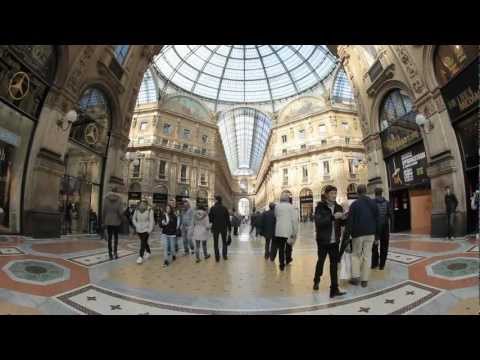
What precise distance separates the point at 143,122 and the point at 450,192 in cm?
3395

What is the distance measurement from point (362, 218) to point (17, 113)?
10.9 m

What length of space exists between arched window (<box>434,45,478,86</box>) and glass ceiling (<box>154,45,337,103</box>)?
2704cm

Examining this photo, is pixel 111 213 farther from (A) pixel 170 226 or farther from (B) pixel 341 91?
(B) pixel 341 91

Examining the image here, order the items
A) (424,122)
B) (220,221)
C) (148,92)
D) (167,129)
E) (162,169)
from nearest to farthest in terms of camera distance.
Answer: (220,221), (424,122), (162,169), (148,92), (167,129)

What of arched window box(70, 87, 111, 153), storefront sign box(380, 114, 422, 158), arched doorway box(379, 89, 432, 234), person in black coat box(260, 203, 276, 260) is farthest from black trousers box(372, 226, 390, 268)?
arched window box(70, 87, 111, 153)

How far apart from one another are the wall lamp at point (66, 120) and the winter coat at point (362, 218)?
10.5 metres

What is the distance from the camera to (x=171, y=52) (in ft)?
109

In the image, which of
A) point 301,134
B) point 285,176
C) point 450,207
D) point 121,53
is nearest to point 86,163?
point 121,53

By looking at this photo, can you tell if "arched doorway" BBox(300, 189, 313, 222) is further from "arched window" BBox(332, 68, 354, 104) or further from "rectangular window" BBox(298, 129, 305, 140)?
"arched window" BBox(332, 68, 354, 104)

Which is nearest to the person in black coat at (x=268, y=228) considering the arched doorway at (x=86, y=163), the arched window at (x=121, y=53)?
the arched doorway at (x=86, y=163)

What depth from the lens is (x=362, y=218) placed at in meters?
4.09

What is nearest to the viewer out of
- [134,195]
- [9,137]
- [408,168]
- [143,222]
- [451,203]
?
[143,222]
